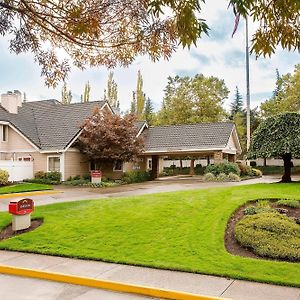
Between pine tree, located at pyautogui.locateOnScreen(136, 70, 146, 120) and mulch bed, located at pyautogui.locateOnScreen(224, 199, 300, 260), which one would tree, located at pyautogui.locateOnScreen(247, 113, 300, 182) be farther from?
pine tree, located at pyautogui.locateOnScreen(136, 70, 146, 120)

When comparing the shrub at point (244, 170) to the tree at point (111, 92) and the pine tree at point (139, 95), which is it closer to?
the pine tree at point (139, 95)

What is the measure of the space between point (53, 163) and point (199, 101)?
2534 cm

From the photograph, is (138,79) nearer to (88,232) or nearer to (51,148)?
(51,148)

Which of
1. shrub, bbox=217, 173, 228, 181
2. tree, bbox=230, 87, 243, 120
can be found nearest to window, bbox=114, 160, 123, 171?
shrub, bbox=217, 173, 228, 181

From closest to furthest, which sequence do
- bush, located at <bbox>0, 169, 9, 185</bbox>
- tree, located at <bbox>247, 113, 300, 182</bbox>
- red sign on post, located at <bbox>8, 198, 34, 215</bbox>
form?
red sign on post, located at <bbox>8, 198, 34, 215</bbox> < tree, located at <bbox>247, 113, 300, 182</bbox> < bush, located at <bbox>0, 169, 9, 185</bbox>

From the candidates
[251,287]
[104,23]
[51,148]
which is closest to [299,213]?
[251,287]

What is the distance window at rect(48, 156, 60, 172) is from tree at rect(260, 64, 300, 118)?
27439 millimetres

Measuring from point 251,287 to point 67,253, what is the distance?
4.50 m

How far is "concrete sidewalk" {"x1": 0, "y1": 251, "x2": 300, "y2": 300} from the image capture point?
6664mm

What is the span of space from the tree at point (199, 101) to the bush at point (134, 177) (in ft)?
58.0

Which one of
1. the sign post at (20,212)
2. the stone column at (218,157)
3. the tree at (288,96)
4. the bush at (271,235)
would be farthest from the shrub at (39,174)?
the tree at (288,96)

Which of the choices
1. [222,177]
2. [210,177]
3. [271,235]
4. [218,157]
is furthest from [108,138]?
[271,235]

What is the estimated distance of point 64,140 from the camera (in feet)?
96.4

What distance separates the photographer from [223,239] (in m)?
9.46
